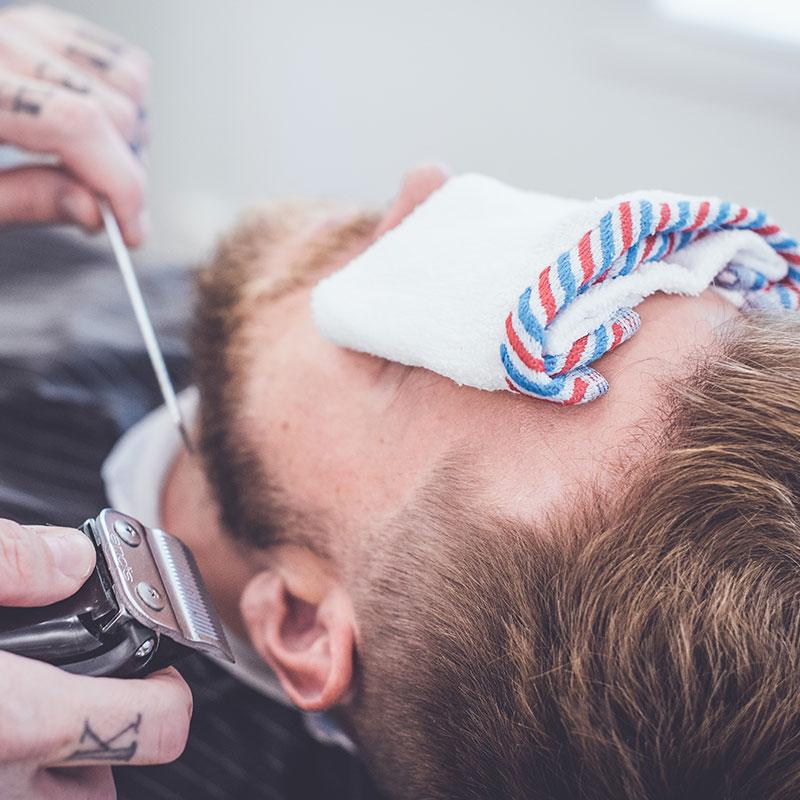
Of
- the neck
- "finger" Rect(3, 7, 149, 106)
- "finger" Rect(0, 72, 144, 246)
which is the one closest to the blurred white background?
"finger" Rect(3, 7, 149, 106)

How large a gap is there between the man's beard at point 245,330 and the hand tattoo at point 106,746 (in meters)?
0.26

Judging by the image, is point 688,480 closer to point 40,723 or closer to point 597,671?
point 597,671

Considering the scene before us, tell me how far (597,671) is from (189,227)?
5.58 feet

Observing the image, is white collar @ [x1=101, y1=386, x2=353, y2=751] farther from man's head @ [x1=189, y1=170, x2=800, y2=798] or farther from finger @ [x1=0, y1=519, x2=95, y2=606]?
finger @ [x1=0, y1=519, x2=95, y2=606]

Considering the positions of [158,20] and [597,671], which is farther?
[158,20]

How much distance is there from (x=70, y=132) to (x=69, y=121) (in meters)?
0.01

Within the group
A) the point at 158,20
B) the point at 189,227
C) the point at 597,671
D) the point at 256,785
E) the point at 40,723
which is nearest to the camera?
the point at 40,723

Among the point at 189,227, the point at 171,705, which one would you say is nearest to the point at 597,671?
the point at 171,705

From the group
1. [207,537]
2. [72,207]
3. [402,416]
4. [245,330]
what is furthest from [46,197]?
[402,416]

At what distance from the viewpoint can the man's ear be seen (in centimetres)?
71

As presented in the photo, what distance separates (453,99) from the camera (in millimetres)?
1667

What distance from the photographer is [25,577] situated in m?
0.51

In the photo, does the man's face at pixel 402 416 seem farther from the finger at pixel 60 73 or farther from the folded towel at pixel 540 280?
the finger at pixel 60 73

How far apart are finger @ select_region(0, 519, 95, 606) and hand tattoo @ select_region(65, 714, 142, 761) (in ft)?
0.27
